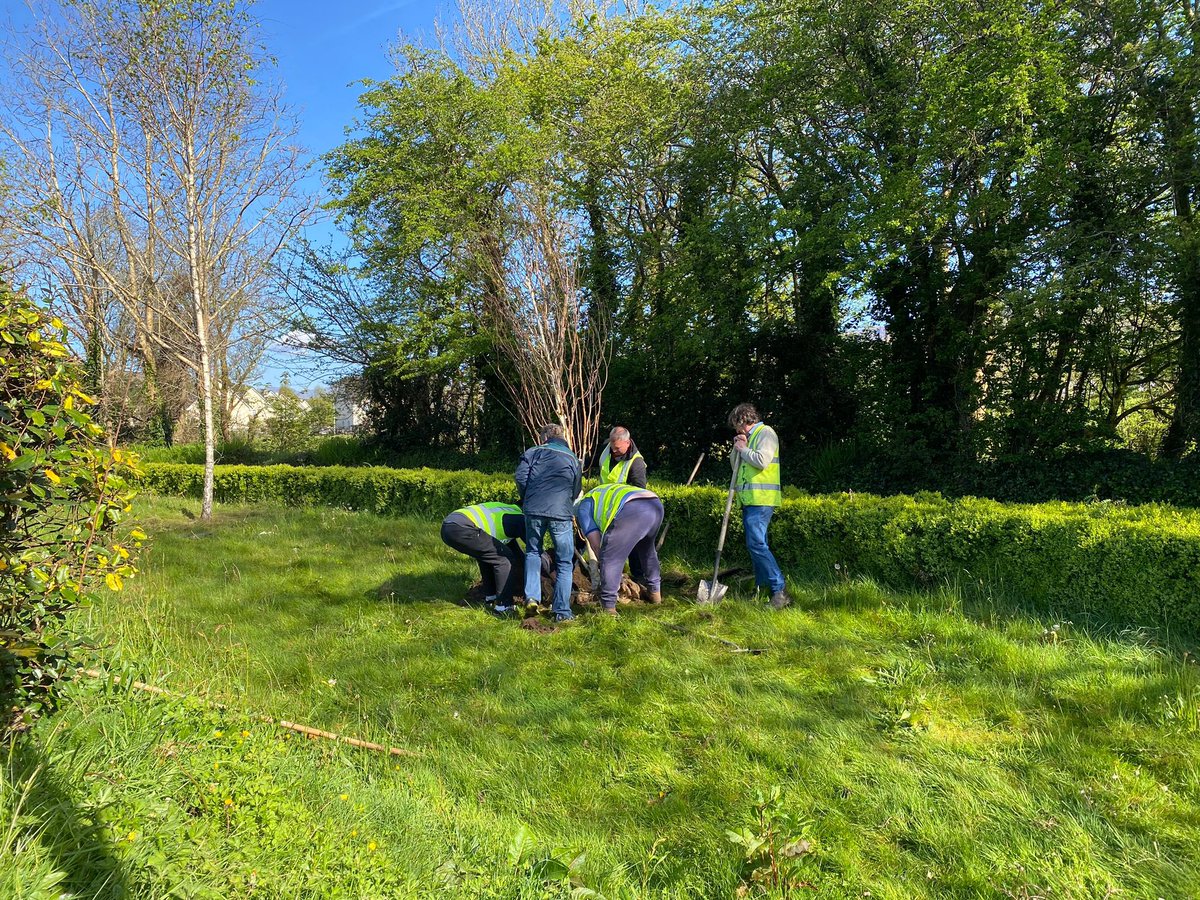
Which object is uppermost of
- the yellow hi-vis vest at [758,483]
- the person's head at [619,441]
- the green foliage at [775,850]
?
the person's head at [619,441]

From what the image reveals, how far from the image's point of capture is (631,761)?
350 cm

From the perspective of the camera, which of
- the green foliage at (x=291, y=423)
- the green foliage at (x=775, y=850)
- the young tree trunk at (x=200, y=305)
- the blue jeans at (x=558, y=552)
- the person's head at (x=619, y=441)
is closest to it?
the green foliage at (x=775, y=850)

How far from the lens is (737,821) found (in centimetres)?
294

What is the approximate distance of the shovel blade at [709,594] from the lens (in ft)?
19.3

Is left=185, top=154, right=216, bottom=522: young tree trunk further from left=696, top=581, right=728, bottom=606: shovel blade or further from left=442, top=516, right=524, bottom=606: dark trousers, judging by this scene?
left=696, top=581, right=728, bottom=606: shovel blade

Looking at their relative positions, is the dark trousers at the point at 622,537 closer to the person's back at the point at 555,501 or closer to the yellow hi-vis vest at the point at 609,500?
the yellow hi-vis vest at the point at 609,500

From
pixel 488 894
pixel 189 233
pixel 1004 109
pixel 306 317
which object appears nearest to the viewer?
pixel 488 894

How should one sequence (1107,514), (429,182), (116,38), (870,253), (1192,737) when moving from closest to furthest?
1. (1192,737)
2. (1107,514)
3. (870,253)
4. (116,38)
5. (429,182)

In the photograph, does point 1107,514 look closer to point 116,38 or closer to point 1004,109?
point 1004,109

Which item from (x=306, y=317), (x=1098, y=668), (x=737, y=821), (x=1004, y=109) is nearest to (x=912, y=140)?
(x=1004, y=109)

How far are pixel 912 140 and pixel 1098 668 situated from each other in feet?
27.4

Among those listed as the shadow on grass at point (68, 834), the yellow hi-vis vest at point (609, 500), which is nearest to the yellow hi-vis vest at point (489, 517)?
the yellow hi-vis vest at point (609, 500)

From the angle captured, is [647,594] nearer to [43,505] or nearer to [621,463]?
[621,463]

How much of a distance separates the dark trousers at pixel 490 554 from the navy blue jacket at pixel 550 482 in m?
0.51
